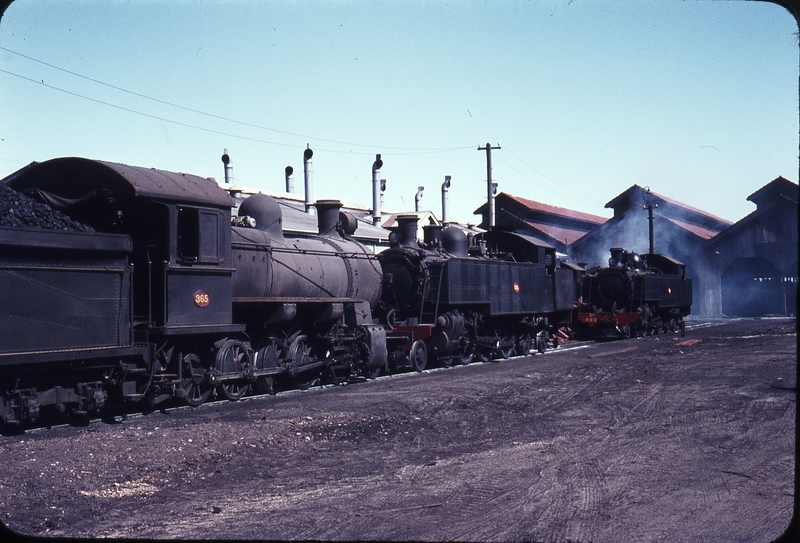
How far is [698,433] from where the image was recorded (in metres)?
9.35

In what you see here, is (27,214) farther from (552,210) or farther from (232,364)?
(552,210)

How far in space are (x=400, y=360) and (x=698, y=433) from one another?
9.03 meters

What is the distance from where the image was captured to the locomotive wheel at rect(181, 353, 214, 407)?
11438 mm

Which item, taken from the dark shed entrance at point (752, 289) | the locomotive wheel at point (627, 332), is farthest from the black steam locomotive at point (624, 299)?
the dark shed entrance at point (752, 289)

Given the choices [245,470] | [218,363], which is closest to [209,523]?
Answer: [245,470]

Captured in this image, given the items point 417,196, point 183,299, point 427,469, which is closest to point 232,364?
point 183,299

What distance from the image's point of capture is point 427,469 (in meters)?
7.63

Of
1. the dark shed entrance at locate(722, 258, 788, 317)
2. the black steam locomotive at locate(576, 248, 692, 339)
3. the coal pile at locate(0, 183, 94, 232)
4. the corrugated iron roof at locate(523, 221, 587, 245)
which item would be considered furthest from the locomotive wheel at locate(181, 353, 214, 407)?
the corrugated iron roof at locate(523, 221, 587, 245)

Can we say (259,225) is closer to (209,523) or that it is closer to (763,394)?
(209,523)

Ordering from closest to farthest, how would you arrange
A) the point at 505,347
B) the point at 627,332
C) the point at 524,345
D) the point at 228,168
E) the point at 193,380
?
the point at 193,380, the point at 505,347, the point at 524,345, the point at 627,332, the point at 228,168

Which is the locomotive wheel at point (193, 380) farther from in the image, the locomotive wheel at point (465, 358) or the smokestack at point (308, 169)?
the smokestack at point (308, 169)

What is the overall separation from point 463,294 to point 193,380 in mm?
9345

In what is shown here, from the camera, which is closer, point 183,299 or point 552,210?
point 183,299

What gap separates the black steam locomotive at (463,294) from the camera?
734 inches
